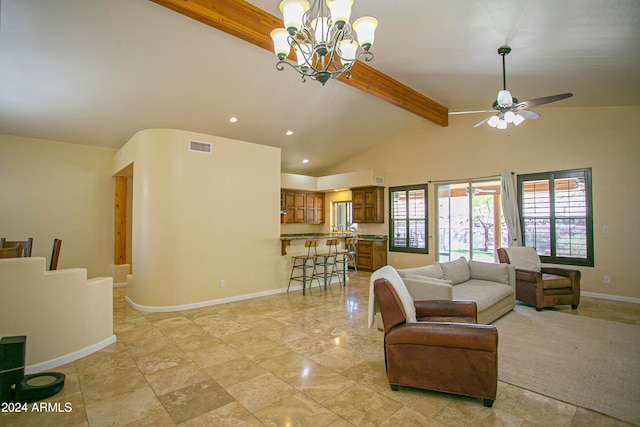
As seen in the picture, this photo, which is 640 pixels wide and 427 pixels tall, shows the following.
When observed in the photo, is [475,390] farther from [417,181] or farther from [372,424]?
[417,181]

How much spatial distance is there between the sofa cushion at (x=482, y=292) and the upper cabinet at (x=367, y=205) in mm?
4099

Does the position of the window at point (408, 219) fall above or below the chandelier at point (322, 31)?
below

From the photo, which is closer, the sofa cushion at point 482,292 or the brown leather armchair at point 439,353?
the brown leather armchair at point 439,353

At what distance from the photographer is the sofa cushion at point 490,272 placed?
180 inches

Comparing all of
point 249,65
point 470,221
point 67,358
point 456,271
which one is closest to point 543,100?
point 456,271

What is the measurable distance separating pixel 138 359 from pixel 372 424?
7.84 feet

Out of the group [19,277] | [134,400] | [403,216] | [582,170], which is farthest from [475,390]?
[403,216]

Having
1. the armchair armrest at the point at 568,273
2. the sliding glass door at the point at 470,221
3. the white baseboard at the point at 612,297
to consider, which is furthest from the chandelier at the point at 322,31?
the white baseboard at the point at 612,297

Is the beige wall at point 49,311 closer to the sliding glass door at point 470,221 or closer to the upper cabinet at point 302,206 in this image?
the upper cabinet at point 302,206

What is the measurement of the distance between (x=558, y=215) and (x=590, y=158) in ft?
3.67

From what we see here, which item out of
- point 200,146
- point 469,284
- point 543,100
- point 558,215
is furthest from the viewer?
point 558,215

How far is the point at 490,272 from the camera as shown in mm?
4645

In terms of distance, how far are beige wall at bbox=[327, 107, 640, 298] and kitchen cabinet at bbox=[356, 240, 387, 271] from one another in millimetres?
2392

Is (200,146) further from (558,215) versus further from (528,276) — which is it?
(558,215)
